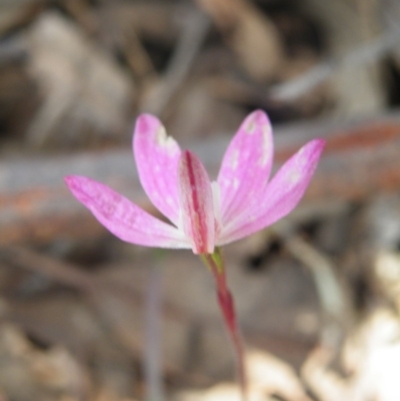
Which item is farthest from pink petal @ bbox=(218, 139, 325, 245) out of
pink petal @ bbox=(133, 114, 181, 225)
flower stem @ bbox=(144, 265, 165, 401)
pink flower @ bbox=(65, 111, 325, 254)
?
flower stem @ bbox=(144, 265, 165, 401)

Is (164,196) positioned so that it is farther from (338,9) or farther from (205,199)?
(338,9)

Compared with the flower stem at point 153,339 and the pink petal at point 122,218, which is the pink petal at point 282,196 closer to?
the pink petal at point 122,218

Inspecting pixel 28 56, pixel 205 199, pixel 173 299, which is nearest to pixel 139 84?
pixel 28 56

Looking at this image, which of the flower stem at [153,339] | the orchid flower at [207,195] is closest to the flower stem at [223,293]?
the orchid flower at [207,195]

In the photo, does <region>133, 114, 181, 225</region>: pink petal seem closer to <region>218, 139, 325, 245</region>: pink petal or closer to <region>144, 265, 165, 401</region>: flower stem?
<region>218, 139, 325, 245</region>: pink petal

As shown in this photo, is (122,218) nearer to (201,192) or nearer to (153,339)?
(201,192)

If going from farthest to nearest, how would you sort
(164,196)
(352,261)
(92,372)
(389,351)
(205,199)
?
(352,261) < (92,372) < (389,351) < (164,196) < (205,199)

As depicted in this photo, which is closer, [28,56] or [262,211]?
[262,211]
